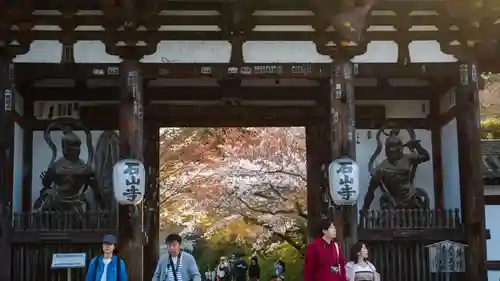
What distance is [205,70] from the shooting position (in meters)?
9.61

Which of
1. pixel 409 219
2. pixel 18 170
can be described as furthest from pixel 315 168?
pixel 18 170

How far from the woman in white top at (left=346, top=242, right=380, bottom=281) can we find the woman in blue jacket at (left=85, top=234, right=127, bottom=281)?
7.64 ft

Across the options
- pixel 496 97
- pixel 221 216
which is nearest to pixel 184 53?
pixel 221 216

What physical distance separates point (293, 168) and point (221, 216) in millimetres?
3723

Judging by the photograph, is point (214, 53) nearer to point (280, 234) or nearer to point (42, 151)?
point (42, 151)

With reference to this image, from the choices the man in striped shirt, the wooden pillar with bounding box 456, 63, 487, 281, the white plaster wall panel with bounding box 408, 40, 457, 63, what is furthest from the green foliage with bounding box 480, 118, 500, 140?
the man in striped shirt

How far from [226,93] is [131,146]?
8.60ft

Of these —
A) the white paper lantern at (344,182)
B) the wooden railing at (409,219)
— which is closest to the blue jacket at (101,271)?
the white paper lantern at (344,182)

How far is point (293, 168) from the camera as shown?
754 inches

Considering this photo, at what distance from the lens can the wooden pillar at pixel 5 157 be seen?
9.21 meters

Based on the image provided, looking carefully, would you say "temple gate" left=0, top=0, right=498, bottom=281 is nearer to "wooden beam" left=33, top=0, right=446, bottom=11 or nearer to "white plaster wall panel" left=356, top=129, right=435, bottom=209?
"wooden beam" left=33, top=0, right=446, bottom=11

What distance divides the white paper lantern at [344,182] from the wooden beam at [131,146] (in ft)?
8.84

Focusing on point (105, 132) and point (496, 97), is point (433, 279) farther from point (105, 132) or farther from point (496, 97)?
point (496, 97)

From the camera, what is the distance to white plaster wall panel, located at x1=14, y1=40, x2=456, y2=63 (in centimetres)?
964
